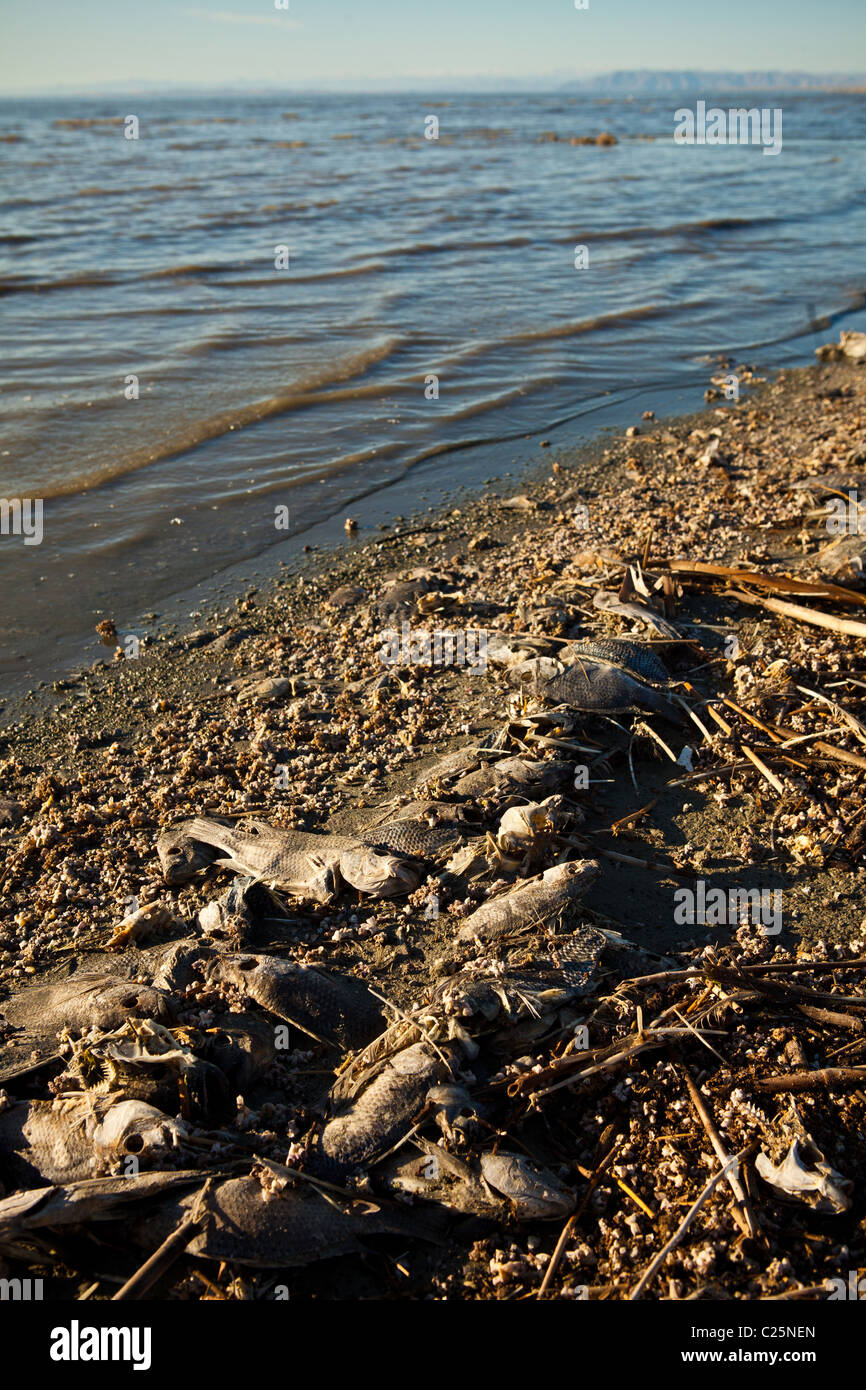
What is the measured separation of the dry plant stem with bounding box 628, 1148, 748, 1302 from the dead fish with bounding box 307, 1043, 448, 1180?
0.89 m

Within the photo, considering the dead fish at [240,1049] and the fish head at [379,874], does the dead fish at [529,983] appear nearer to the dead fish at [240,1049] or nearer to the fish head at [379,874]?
the fish head at [379,874]

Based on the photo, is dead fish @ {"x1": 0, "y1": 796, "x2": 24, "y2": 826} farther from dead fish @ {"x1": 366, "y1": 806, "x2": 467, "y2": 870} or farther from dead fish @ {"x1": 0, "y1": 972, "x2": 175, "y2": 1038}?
dead fish @ {"x1": 366, "y1": 806, "x2": 467, "y2": 870}

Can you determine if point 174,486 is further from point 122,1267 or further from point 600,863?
point 122,1267

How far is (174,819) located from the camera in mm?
5051

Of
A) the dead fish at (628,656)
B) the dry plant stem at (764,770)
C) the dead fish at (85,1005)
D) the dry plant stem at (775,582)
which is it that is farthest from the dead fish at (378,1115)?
the dry plant stem at (775,582)

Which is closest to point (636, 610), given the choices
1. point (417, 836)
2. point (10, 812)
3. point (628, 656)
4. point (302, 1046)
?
point (628, 656)

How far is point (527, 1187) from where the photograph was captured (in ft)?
9.92

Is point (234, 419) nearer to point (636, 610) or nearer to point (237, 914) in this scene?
point (636, 610)

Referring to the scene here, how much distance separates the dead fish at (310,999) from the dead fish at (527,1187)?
806 millimetres

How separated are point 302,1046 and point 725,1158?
5.45ft

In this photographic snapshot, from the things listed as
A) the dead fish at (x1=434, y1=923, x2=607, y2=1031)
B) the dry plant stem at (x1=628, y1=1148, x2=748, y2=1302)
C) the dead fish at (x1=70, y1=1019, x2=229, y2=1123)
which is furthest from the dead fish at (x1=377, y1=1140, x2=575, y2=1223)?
the dead fish at (x1=70, y1=1019, x2=229, y2=1123)

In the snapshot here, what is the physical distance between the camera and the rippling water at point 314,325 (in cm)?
915
